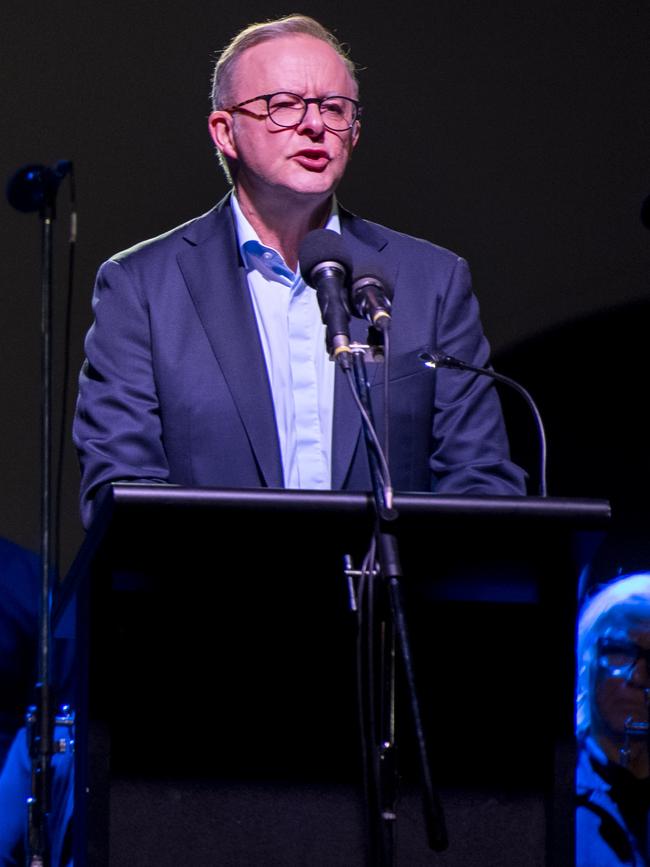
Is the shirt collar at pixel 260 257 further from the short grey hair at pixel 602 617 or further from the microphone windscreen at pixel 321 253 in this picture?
the short grey hair at pixel 602 617

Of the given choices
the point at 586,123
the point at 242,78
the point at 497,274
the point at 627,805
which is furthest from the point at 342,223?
the point at 627,805

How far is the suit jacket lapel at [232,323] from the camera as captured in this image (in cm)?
214

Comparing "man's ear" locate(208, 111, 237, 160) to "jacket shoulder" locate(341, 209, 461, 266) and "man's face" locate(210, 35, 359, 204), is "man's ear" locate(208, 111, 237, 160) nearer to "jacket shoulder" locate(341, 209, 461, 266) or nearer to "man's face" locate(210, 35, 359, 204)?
"man's face" locate(210, 35, 359, 204)

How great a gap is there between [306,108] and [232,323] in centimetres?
43

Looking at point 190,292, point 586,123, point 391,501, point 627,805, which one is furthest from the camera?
point 586,123

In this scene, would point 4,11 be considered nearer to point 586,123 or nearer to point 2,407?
point 2,407

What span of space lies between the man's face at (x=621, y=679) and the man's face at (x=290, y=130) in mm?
1547

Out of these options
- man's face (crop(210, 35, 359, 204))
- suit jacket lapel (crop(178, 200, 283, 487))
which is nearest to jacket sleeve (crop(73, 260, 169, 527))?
suit jacket lapel (crop(178, 200, 283, 487))

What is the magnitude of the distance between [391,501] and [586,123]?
2.42 m

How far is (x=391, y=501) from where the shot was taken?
143 cm

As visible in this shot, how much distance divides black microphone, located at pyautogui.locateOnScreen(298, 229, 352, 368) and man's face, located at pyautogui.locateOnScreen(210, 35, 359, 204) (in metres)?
0.67

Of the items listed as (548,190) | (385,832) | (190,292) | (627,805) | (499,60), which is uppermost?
(499,60)

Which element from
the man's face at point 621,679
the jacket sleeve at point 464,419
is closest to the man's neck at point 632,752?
the man's face at point 621,679

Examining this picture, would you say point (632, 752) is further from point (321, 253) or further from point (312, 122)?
point (321, 253)
